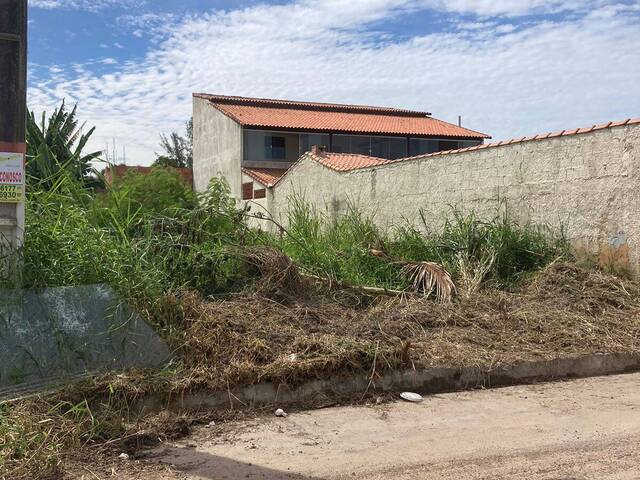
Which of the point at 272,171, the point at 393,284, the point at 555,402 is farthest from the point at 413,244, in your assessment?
the point at 272,171

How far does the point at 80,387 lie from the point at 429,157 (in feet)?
34.3

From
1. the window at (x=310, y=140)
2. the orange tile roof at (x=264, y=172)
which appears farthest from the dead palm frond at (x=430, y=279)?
the window at (x=310, y=140)

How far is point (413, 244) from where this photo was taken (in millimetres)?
10695

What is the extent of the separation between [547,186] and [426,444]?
7.55 metres

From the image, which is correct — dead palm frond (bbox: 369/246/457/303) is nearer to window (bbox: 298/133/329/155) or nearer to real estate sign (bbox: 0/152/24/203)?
real estate sign (bbox: 0/152/24/203)

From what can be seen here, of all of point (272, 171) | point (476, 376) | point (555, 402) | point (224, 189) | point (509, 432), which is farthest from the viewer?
point (272, 171)

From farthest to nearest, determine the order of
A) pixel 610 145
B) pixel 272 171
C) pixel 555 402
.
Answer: pixel 272 171
pixel 610 145
pixel 555 402

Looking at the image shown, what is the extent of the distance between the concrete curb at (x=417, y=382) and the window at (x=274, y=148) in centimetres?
3020

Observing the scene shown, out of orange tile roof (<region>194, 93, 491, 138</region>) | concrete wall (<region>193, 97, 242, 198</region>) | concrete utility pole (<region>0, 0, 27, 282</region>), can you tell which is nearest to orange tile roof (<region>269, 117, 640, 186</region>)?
concrete utility pole (<region>0, 0, 27, 282</region>)

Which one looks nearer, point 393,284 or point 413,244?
point 393,284

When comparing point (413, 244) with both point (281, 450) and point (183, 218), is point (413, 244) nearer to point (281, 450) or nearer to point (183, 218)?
point (183, 218)

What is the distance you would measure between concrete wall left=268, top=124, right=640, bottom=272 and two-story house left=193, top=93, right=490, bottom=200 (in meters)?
18.3

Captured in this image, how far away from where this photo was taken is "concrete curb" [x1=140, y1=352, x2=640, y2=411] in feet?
16.8

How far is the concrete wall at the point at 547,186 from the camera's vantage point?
31.7 feet
